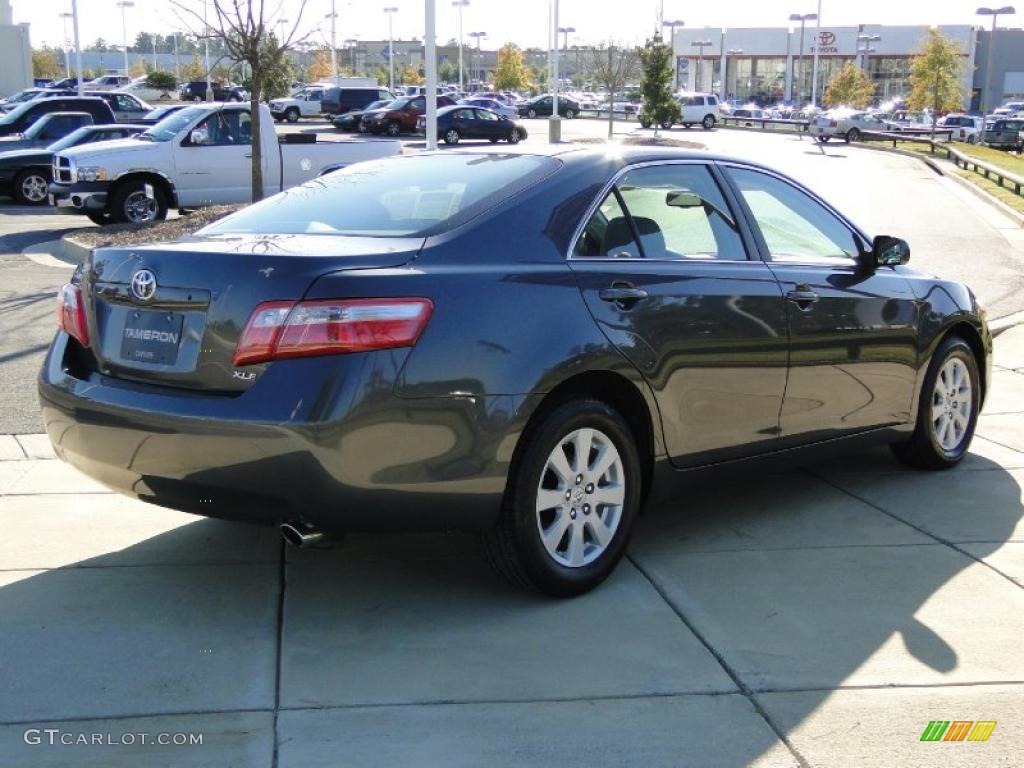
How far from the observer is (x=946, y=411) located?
664cm

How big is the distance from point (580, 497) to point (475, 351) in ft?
2.54

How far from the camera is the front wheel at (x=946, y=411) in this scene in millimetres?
6469

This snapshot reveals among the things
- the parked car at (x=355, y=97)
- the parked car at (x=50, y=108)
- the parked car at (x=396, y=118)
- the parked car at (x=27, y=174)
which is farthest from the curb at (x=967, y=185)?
the parked car at (x=355, y=97)

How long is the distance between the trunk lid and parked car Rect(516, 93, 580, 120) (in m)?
75.6

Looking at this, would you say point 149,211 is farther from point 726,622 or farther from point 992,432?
→ point 726,622

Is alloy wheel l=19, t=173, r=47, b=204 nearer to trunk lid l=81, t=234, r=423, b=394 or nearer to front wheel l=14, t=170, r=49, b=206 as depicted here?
→ front wheel l=14, t=170, r=49, b=206

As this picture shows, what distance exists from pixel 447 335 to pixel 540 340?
0.39 meters

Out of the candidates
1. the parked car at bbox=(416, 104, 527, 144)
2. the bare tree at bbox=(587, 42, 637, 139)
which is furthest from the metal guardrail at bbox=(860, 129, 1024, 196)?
the parked car at bbox=(416, 104, 527, 144)

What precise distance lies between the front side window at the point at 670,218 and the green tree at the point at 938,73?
2370 inches

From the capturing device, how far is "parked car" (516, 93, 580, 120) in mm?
78750

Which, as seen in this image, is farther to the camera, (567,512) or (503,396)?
(567,512)

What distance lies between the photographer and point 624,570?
5.11 m

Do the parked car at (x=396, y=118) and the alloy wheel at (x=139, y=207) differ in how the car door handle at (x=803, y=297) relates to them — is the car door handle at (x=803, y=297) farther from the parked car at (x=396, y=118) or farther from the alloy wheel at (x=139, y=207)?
the parked car at (x=396, y=118)

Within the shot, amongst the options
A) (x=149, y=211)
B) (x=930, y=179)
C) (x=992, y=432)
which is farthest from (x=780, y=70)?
(x=992, y=432)
